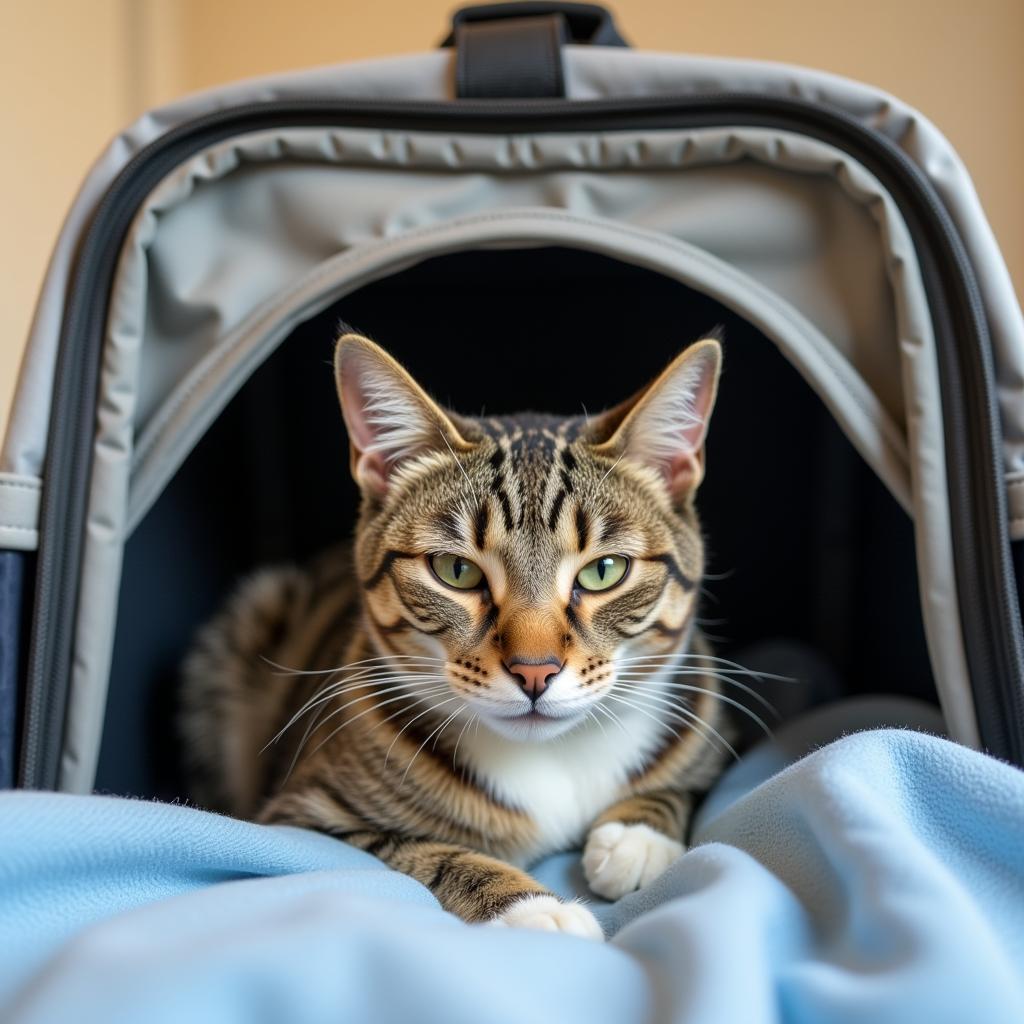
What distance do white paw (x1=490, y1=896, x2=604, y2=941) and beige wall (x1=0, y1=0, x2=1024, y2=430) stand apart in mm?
1478

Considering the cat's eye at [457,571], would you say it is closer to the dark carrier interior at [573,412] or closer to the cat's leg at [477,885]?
the cat's leg at [477,885]

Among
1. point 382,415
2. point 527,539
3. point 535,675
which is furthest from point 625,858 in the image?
point 382,415

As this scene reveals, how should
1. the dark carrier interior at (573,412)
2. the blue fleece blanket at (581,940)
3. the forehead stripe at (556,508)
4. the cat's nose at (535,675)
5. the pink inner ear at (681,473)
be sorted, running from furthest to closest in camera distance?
the dark carrier interior at (573,412) → the pink inner ear at (681,473) → the forehead stripe at (556,508) → the cat's nose at (535,675) → the blue fleece blanket at (581,940)

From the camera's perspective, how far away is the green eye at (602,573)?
1.05 m

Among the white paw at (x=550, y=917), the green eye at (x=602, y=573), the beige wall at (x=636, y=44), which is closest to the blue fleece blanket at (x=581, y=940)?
the white paw at (x=550, y=917)

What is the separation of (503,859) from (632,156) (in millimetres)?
827

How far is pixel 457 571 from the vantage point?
1064mm

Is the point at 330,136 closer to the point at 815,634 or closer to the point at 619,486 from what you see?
the point at 619,486

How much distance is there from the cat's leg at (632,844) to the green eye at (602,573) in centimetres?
28

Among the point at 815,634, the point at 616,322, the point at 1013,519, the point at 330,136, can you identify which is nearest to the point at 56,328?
the point at 330,136

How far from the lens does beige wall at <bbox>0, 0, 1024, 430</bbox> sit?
5.76 feet

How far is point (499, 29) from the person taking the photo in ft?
Answer: 3.51

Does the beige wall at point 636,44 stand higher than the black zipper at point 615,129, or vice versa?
the beige wall at point 636,44

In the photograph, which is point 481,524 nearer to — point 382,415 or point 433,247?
point 382,415
